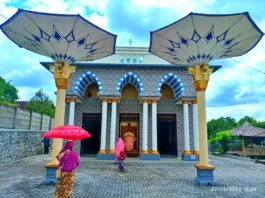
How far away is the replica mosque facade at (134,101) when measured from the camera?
1295 cm

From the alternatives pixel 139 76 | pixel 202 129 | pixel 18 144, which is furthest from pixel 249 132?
→ pixel 18 144

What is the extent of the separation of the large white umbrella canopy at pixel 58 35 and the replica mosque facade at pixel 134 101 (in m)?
6.23

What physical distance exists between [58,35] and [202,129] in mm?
5548

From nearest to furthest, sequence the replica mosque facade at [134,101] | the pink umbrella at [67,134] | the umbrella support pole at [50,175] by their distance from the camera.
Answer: the pink umbrella at [67,134] < the umbrella support pole at [50,175] < the replica mosque facade at [134,101]

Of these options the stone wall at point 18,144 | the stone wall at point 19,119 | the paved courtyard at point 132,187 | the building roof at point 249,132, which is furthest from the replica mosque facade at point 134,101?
the building roof at point 249,132

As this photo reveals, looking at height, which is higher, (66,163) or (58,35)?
(58,35)

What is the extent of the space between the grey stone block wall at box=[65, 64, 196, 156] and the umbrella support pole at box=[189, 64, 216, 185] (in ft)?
19.8

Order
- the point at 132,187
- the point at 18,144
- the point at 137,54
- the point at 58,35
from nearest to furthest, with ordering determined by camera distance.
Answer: the point at 58,35, the point at 132,187, the point at 18,144, the point at 137,54

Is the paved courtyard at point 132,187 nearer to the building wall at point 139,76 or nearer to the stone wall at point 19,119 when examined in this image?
the stone wall at point 19,119

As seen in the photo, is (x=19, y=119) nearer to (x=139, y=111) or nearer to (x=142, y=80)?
(x=139, y=111)

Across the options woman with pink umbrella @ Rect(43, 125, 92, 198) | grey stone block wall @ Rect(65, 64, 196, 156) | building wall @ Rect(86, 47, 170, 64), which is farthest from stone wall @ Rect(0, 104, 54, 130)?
woman with pink umbrella @ Rect(43, 125, 92, 198)

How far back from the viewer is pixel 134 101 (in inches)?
561
